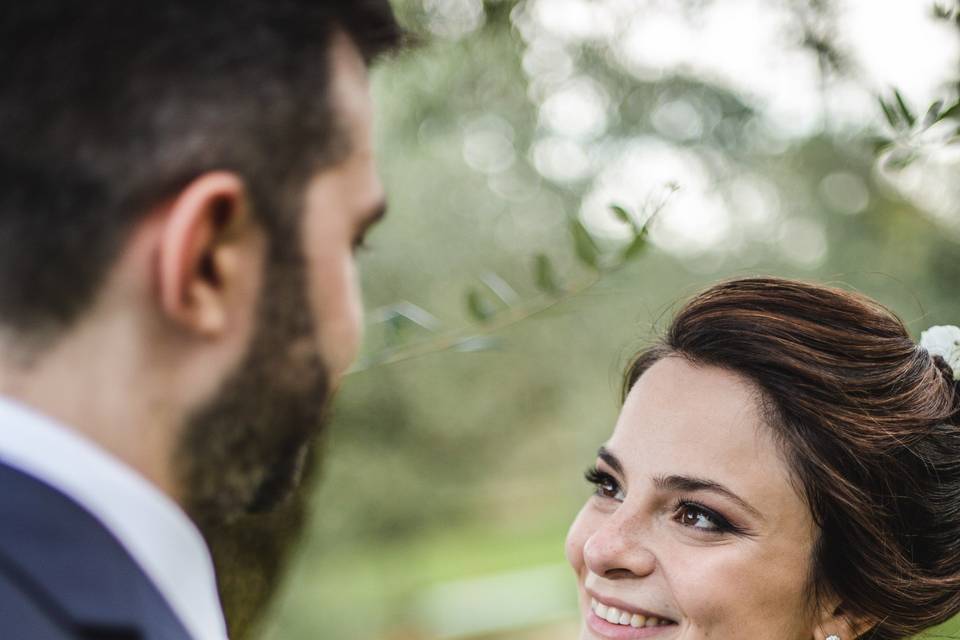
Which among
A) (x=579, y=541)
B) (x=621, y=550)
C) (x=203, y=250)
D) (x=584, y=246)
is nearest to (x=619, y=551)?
(x=621, y=550)

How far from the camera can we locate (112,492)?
96 cm

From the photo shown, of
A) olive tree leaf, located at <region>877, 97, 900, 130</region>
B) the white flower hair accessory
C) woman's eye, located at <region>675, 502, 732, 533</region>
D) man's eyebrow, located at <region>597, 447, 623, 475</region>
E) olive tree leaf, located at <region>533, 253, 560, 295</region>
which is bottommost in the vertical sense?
man's eyebrow, located at <region>597, 447, 623, 475</region>

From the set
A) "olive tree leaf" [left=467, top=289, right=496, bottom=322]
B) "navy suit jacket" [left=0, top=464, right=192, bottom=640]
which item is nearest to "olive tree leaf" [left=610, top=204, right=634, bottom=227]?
"olive tree leaf" [left=467, top=289, right=496, bottom=322]

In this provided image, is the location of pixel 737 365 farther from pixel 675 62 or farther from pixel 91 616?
pixel 675 62

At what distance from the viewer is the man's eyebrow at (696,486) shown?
213 cm

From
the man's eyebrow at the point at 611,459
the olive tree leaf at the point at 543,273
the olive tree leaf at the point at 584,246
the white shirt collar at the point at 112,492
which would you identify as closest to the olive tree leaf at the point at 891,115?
the olive tree leaf at the point at 584,246

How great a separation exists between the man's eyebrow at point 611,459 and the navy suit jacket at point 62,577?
1.45m

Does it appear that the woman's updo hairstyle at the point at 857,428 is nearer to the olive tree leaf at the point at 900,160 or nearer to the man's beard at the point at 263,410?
the olive tree leaf at the point at 900,160

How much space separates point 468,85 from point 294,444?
3863mm

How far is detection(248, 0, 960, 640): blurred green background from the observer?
3.18 metres

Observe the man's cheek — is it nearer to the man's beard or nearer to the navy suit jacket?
the man's beard

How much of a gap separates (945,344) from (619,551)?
1013mm

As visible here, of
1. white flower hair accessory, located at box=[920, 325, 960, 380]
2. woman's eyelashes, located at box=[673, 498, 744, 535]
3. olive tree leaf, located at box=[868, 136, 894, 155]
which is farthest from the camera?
white flower hair accessory, located at box=[920, 325, 960, 380]

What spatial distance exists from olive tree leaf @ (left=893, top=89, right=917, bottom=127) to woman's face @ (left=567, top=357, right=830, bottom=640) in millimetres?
688
